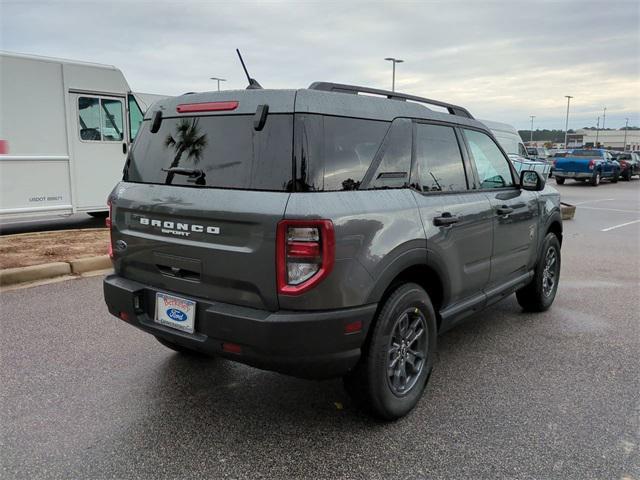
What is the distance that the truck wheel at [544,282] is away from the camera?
205 inches

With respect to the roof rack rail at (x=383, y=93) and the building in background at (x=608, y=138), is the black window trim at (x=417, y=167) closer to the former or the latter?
the roof rack rail at (x=383, y=93)

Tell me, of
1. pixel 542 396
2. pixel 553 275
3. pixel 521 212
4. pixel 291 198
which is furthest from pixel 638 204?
pixel 291 198

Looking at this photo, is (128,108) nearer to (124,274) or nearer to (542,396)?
(124,274)

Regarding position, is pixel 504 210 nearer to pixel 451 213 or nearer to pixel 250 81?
pixel 451 213

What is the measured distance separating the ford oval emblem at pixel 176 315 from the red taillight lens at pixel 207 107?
117 cm

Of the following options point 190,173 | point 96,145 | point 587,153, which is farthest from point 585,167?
point 190,173

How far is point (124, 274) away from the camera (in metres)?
3.42

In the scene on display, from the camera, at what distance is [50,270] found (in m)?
6.33

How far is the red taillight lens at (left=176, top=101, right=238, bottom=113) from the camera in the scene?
9.85 ft

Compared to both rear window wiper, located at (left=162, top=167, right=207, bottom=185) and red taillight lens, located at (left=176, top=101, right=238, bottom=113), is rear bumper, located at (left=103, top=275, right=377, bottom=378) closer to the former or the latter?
rear window wiper, located at (left=162, top=167, right=207, bottom=185)

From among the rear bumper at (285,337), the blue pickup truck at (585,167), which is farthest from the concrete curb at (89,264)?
the blue pickup truck at (585,167)

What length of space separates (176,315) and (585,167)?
1116 inches

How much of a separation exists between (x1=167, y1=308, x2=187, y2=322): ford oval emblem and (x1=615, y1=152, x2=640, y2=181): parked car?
3521cm

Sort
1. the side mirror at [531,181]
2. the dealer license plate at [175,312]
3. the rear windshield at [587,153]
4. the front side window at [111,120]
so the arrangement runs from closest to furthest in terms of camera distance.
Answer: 1. the dealer license plate at [175,312]
2. the side mirror at [531,181]
3. the front side window at [111,120]
4. the rear windshield at [587,153]
